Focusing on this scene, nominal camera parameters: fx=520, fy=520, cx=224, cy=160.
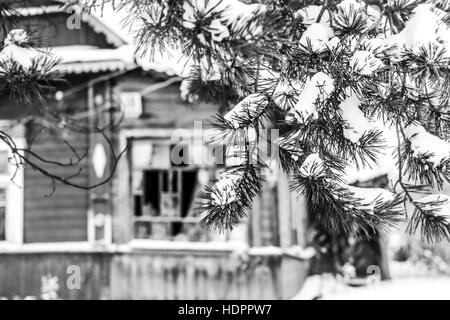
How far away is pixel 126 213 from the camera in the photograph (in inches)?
260

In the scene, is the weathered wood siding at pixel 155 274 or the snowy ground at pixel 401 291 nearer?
the snowy ground at pixel 401 291

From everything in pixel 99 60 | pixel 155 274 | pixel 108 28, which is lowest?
pixel 155 274

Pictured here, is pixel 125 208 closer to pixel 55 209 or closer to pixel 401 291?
pixel 55 209

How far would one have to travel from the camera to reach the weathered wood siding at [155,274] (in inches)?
251

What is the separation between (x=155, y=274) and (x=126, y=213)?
0.85 m

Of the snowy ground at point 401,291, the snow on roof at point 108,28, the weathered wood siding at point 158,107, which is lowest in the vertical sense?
the snowy ground at point 401,291

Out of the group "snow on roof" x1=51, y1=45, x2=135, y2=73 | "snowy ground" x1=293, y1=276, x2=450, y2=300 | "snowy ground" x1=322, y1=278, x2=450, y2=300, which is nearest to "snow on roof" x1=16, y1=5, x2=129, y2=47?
"snow on roof" x1=51, y1=45, x2=135, y2=73

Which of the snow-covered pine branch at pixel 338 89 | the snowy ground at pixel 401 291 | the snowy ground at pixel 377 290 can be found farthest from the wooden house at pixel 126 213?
the snow-covered pine branch at pixel 338 89

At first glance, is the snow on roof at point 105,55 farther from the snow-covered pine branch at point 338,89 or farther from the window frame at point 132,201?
the snow-covered pine branch at point 338,89

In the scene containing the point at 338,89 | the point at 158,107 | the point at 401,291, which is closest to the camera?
the point at 338,89

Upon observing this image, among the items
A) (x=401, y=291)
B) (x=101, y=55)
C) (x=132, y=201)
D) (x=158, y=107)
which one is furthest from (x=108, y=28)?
(x=401, y=291)

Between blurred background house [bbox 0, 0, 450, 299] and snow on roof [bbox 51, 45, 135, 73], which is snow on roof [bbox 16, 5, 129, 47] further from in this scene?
snow on roof [bbox 51, 45, 135, 73]

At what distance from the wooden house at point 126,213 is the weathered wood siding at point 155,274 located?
1cm

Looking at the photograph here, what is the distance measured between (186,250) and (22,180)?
2.25 meters
